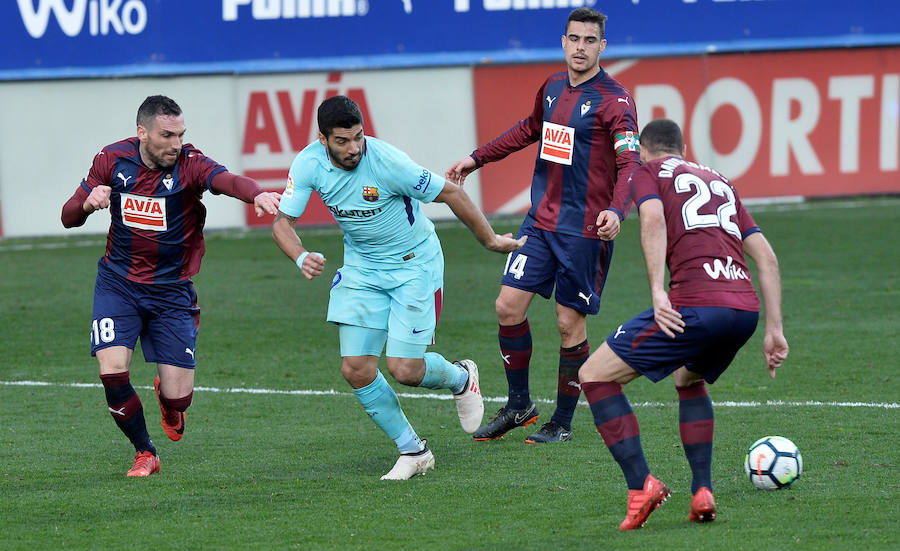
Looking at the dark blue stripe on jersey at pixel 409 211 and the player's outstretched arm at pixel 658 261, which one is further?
the dark blue stripe on jersey at pixel 409 211

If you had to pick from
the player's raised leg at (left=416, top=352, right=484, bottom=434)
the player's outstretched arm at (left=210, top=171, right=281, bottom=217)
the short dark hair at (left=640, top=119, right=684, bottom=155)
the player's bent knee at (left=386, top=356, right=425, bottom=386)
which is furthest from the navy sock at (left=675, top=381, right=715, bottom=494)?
the player's outstretched arm at (left=210, top=171, right=281, bottom=217)

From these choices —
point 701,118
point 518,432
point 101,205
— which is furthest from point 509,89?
point 101,205

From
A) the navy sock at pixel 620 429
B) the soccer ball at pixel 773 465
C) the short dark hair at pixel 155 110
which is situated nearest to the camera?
the navy sock at pixel 620 429

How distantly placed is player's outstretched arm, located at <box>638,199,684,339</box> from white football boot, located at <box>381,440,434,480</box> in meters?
1.79

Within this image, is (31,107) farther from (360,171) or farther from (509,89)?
(360,171)

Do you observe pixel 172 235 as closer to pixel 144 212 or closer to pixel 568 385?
pixel 144 212

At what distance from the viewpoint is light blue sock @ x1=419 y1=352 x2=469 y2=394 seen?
7.07 m

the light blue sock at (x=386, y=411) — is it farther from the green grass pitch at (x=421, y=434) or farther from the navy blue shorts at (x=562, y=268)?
the navy blue shorts at (x=562, y=268)

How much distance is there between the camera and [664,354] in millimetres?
5418

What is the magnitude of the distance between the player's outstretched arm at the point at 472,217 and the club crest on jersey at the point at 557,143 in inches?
42.5

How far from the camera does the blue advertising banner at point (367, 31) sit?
17.4 metres

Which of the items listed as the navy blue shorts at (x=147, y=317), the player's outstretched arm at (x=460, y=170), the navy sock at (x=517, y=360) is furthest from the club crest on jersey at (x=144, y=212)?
the navy sock at (x=517, y=360)

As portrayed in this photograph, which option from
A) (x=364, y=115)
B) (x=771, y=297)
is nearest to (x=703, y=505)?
(x=771, y=297)

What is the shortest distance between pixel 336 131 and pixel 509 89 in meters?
11.9
